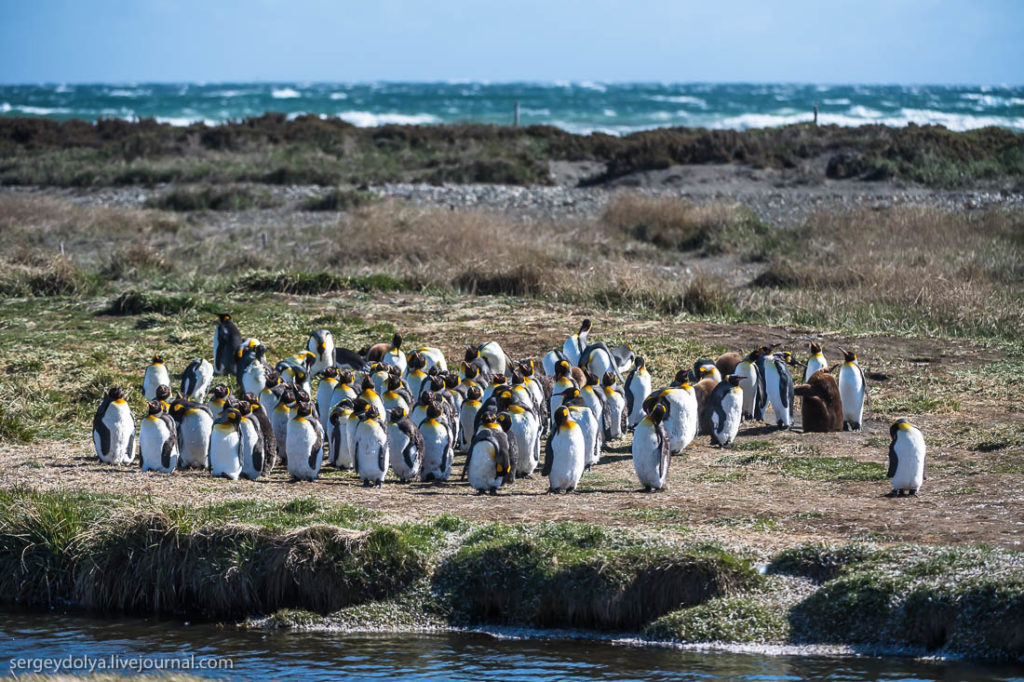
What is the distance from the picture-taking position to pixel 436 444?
37.5 feet

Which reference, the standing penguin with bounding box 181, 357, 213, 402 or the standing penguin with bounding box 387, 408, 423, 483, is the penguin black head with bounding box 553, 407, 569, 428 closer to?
the standing penguin with bounding box 387, 408, 423, 483

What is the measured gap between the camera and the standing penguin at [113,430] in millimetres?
A: 11867

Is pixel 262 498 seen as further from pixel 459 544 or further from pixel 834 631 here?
pixel 834 631

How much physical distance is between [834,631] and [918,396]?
6.55 meters

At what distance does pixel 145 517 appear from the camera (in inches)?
380

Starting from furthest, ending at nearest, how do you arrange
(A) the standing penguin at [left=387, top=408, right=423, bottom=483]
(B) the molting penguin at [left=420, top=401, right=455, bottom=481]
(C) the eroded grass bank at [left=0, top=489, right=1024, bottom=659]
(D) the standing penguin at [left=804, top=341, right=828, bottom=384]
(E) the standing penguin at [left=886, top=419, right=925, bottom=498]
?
(D) the standing penguin at [left=804, top=341, right=828, bottom=384]
(B) the molting penguin at [left=420, top=401, right=455, bottom=481]
(A) the standing penguin at [left=387, top=408, right=423, bottom=483]
(E) the standing penguin at [left=886, top=419, right=925, bottom=498]
(C) the eroded grass bank at [left=0, top=489, right=1024, bottom=659]

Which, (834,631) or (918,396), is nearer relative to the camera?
(834,631)

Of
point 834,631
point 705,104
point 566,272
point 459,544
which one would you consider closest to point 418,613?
point 459,544

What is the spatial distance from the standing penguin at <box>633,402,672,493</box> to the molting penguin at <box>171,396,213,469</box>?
4083mm

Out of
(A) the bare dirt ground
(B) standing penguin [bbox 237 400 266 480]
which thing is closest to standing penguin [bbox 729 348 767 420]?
(A) the bare dirt ground

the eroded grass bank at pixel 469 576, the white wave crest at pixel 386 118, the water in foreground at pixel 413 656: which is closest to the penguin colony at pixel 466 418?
the eroded grass bank at pixel 469 576

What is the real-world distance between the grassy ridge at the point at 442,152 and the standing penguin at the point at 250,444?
2929cm

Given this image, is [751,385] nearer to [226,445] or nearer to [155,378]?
[226,445]

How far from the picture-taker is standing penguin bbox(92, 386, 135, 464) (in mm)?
11867
